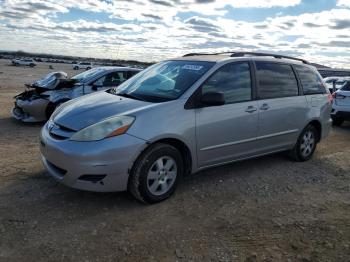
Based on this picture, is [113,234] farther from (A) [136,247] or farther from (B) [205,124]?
(B) [205,124]

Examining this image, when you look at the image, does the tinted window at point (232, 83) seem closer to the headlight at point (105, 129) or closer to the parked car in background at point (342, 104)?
the headlight at point (105, 129)

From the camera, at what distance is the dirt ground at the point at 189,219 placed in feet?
12.0

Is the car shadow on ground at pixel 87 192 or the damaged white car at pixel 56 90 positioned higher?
the damaged white car at pixel 56 90

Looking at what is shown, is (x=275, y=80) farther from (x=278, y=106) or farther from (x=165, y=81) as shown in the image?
(x=165, y=81)

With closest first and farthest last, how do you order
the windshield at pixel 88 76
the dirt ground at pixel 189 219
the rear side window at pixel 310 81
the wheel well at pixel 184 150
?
the dirt ground at pixel 189 219, the wheel well at pixel 184 150, the rear side window at pixel 310 81, the windshield at pixel 88 76

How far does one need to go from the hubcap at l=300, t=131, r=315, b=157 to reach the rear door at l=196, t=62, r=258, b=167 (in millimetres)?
1517

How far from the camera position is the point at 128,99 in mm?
4988

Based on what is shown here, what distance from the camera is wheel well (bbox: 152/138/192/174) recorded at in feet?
15.4

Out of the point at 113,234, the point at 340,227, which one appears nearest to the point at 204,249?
the point at 113,234

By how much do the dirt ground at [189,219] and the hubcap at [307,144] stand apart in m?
0.77

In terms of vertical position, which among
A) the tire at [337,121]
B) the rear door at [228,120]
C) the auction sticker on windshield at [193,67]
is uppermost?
the auction sticker on windshield at [193,67]

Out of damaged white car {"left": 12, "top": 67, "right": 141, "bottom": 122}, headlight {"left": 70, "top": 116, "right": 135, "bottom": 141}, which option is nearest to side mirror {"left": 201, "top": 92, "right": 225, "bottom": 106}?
headlight {"left": 70, "top": 116, "right": 135, "bottom": 141}

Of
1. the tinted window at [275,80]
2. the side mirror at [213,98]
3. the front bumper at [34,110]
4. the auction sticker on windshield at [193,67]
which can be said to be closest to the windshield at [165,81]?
the auction sticker on windshield at [193,67]

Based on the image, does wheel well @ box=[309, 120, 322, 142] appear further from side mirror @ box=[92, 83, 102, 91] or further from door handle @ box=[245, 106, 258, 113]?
side mirror @ box=[92, 83, 102, 91]
